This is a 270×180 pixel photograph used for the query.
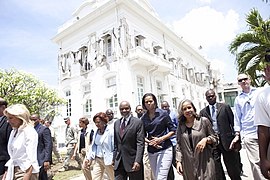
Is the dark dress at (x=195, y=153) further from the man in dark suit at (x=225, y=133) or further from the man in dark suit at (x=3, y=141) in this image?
the man in dark suit at (x=3, y=141)

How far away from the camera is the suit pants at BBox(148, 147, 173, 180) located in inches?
151

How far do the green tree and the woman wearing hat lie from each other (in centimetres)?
1005

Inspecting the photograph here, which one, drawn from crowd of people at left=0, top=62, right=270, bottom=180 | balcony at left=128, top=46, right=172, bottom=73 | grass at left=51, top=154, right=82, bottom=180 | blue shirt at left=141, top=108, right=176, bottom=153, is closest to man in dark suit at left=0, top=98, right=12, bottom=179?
crowd of people at left=0, top=62, right=270, bottom=180

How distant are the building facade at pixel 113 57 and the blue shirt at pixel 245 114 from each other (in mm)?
13583

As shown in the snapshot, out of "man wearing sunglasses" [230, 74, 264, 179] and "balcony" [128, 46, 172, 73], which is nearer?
"man wearing sunglasses" [230, 74, 264, 179]

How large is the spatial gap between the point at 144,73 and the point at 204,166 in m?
16.6

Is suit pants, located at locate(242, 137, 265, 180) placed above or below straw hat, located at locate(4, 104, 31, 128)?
below

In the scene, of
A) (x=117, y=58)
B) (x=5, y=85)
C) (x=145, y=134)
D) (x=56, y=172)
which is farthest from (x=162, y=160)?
(x=117, y=58)

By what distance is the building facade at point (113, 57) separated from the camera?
1852 cm

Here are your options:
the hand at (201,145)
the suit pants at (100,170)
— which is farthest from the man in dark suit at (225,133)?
the suit pants at (100,170)

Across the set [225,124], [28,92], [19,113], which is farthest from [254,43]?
[28,92]

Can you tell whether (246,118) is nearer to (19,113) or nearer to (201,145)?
(201,145)

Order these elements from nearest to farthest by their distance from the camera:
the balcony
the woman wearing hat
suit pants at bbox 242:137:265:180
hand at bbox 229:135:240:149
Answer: the woman wearing hat
suit pants at bbox 242:137:265:180
hand at bbox 229:135:240:149
the balcony

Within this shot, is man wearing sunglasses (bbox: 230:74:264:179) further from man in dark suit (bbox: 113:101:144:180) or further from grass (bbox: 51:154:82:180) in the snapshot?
grass (bbox: 51:154:82:180)
